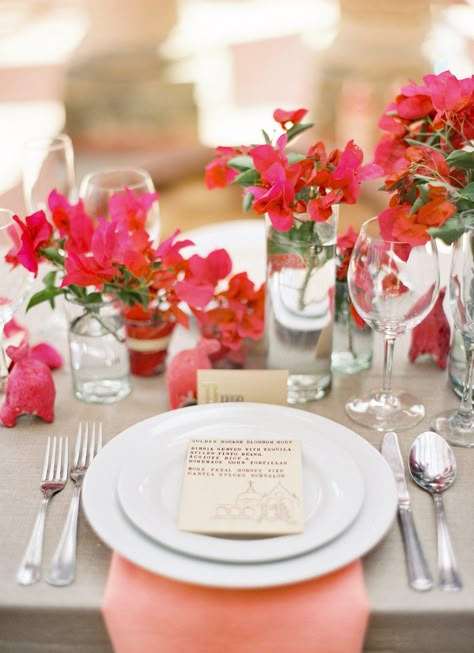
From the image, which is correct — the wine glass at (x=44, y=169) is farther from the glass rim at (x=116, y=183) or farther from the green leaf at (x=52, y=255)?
the green leaf at (x=52, y=255)

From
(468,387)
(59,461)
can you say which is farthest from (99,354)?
(468,387)

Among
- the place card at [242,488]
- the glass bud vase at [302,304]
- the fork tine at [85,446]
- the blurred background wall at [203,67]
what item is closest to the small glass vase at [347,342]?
the glass bud vase at [302,304]

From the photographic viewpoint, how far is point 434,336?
117 centimetres

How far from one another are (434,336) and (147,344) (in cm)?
44

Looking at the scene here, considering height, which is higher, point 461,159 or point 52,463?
point 461,159

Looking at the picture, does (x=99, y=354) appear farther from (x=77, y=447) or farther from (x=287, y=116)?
(x=287, y=116)

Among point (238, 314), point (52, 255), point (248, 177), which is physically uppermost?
point (248, 177)

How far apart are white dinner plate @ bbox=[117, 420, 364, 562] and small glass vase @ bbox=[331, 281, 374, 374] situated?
0.79 feet

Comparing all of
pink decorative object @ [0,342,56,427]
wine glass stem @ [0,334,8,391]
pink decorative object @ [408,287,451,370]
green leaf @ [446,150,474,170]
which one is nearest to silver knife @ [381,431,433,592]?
pink decorative object @ [408,287,451,370]

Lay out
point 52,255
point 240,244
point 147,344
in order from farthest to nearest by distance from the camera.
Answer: point 240,244, point 147,344, point 52,255

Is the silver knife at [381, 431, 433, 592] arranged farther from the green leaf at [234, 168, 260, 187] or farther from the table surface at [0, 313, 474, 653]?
the green leaf at [234, 168, 260, 187]

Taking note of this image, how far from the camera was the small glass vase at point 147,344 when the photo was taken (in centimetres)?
117

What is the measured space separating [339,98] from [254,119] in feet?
2.17

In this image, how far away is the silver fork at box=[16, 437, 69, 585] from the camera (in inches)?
30.2
